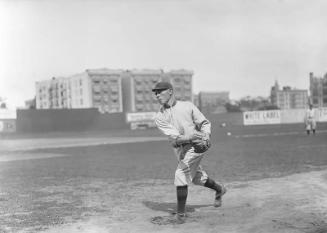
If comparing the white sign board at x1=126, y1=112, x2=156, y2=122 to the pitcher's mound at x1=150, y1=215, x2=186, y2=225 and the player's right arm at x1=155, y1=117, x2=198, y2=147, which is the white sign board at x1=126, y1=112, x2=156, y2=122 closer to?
the player's right arm at x1=155, y1=117, x2=198, y2=147

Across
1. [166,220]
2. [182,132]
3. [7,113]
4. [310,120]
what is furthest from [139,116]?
[166,220]

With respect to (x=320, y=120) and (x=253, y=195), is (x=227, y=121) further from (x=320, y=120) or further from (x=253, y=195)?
(x=253, y=195)

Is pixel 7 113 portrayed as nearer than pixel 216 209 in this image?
No

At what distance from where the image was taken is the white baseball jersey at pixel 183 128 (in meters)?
4.68

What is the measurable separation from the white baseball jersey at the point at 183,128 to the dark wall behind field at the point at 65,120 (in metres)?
40.7

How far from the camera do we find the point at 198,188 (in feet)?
21.8

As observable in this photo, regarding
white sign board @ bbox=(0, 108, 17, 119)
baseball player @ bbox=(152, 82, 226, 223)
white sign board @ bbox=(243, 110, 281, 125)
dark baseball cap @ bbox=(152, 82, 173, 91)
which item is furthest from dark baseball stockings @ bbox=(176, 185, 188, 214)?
white sign board @ bbox=(0, 108, 17, 119)

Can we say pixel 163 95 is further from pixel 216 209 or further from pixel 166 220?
pixel 216 209

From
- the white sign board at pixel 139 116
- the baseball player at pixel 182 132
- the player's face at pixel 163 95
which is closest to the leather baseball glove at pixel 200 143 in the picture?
the baseball player at pixel 182 132

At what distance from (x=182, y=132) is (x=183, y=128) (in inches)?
2.1

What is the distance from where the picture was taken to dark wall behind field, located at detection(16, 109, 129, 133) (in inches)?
1709

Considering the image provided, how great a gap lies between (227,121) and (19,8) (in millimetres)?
38545

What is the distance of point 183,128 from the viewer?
4707 mm

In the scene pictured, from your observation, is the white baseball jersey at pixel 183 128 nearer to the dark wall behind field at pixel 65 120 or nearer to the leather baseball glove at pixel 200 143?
the leather baseball glove at pixel 200 143
